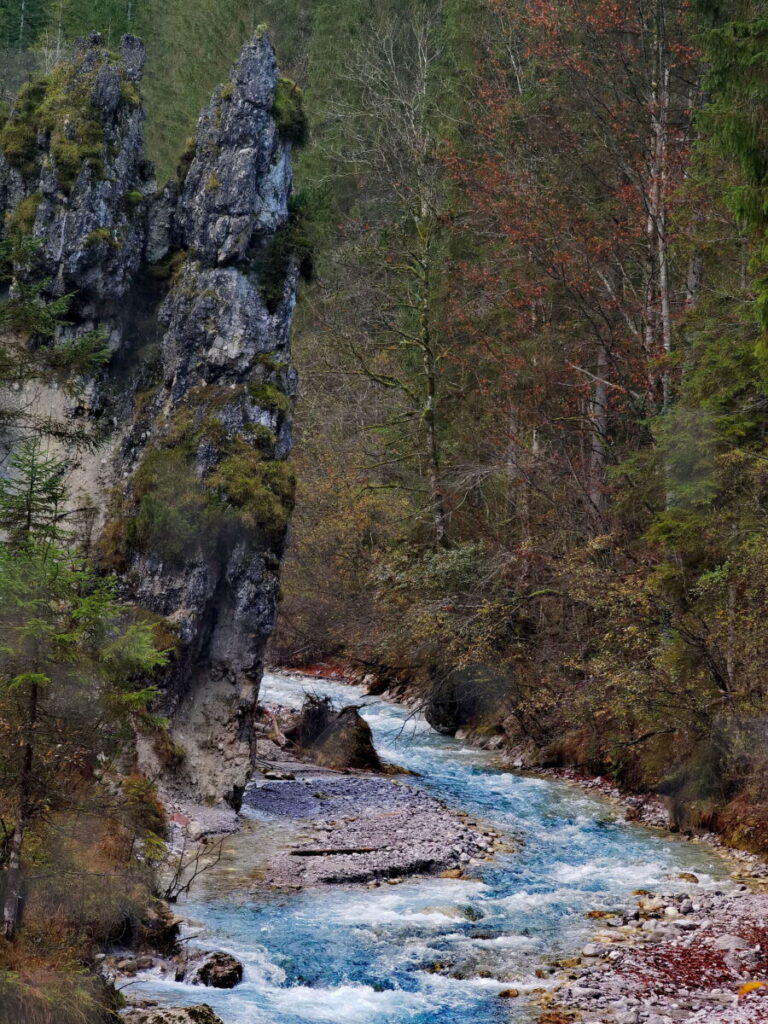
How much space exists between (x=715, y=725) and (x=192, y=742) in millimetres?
8317

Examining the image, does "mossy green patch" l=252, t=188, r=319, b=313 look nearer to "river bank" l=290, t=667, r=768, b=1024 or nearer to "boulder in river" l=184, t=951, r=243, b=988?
"boulder in river" l=184, t=951, r=243, b=988

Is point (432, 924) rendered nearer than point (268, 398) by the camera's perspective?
Yes

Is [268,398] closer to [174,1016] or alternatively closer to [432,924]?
[432,924]

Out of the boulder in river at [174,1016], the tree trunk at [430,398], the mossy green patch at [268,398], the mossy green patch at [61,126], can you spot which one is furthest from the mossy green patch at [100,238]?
the boulder in river at [174,1016]

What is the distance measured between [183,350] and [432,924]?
34.1ft

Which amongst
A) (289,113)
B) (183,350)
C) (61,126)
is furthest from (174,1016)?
(289,113)

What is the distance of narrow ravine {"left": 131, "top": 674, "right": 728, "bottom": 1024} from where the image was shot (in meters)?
9.09

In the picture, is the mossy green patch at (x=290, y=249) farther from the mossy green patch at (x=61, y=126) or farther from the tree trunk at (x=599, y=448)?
the tree trunk at (x=599, y=448)

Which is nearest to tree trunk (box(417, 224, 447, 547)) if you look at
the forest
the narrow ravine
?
the forest

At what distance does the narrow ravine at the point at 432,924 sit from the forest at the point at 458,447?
3.29ft

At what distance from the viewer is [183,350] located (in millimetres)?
16953

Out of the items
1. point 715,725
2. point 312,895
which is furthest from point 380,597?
point 312,895

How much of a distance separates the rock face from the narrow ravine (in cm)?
273

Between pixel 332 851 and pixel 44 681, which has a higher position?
pixel 44 681
